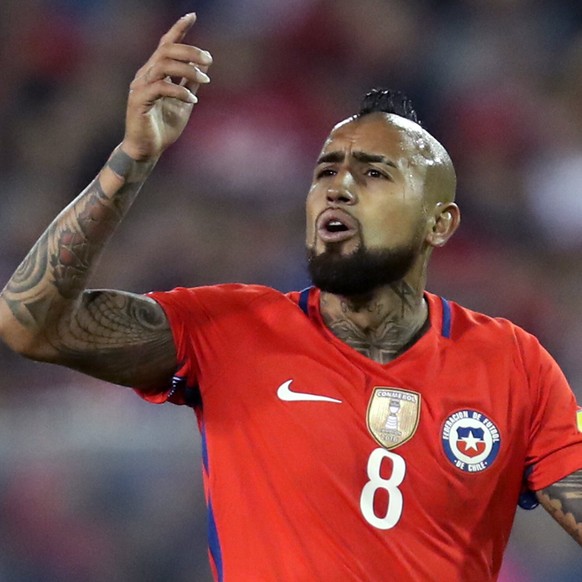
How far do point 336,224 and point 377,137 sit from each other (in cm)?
27

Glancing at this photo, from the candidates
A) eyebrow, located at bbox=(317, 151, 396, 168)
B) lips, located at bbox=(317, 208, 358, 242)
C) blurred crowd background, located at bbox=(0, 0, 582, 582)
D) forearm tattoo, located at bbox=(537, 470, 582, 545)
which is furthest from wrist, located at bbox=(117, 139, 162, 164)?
blurred crowd background, located at bbox=(0, 0, 582, 582)

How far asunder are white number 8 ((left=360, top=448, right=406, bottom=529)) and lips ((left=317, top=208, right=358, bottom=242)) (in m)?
0.51

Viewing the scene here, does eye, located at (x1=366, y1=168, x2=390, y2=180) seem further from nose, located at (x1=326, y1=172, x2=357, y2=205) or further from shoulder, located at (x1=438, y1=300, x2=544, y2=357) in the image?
shoulder, located at (x1=438, y1=300, x2=544, y2=357)

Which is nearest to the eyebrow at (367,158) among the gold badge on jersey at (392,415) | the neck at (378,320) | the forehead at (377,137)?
the forehead at (377,137)

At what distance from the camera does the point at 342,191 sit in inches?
99.2

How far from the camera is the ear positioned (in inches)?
109

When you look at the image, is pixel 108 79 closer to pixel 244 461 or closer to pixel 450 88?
pixel 450 88

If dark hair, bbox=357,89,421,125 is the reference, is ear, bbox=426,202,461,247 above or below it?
below

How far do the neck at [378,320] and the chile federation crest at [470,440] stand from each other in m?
0.23

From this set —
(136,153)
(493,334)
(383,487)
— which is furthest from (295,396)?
(136,153)

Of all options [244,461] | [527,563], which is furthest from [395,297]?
[527,563]

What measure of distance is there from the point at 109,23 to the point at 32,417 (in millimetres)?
1937

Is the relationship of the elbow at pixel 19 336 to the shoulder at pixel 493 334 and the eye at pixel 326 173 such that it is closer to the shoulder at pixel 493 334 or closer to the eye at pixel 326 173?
the eye at pixel 326 173

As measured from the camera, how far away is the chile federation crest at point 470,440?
2.37 m
